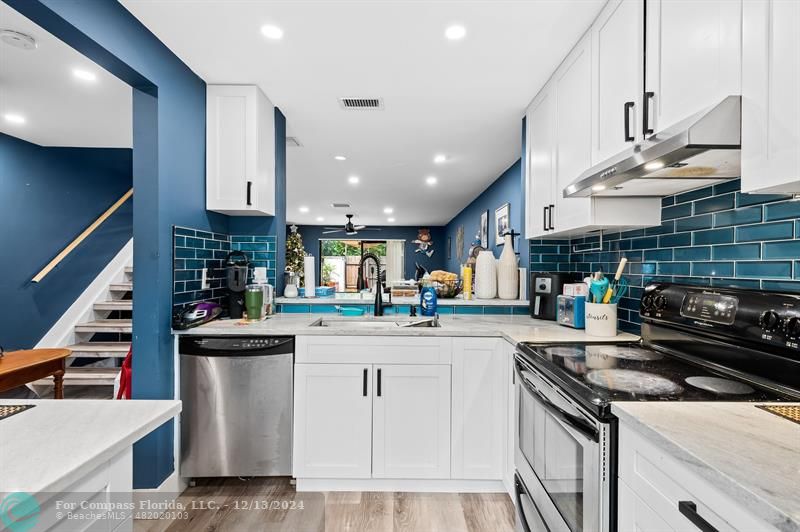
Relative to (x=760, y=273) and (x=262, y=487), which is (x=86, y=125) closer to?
(x=262, y=487)

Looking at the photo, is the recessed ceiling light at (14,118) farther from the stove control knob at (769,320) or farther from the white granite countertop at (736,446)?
the stove control knob at (769,320)

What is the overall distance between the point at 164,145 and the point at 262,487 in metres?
1.97

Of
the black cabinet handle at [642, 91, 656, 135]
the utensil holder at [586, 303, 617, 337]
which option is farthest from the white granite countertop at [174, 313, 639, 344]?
the black cabinet handle at [642, 91, 656, 135]

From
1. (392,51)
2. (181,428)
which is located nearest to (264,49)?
(392,51)

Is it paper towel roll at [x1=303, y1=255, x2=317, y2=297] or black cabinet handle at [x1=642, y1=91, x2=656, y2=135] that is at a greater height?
black cabinet handle at [x1=642, y1=91, x2=656, y2=135]

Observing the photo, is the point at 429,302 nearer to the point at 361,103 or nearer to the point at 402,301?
the point at 402,301

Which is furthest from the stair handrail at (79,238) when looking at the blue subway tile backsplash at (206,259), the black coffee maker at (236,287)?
the black coffee maker at (236,287)

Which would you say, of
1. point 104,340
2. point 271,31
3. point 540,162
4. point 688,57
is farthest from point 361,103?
point 104,340

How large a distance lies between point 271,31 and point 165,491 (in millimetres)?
2427

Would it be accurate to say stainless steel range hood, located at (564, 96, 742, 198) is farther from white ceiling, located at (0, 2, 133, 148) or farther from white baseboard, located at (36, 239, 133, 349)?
white baseboard, located at (36, 239, 133, 349)

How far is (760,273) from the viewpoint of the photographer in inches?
47.9

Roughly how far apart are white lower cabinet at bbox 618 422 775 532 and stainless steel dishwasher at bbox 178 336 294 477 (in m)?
1.64

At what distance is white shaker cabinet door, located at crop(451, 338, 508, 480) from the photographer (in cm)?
205

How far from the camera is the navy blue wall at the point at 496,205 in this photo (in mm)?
3764
